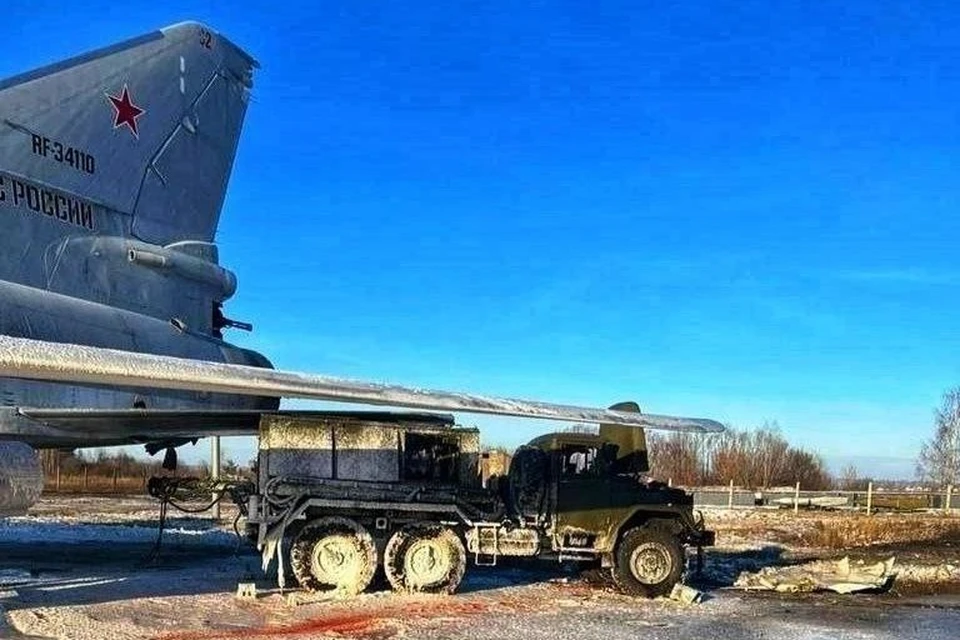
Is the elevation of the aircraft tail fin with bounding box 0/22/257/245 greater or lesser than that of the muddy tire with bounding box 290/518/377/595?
greater

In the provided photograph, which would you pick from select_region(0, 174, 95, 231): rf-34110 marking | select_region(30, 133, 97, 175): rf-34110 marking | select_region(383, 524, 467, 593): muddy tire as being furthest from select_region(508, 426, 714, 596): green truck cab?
select_region(30, 133, 97, 175): rf-34110 marking

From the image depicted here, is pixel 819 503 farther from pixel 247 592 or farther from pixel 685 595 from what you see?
pixel 247 592

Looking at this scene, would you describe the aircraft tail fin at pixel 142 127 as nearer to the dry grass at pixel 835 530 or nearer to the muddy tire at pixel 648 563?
the muddy tire at pixel 648 563

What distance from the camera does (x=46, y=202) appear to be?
11898 millimetres

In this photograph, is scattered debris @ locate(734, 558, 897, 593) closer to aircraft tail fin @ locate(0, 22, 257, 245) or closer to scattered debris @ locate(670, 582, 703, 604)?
scattered debris @ locate(670, 582, 703, 604)

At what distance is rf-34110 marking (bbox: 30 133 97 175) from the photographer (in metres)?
11.8

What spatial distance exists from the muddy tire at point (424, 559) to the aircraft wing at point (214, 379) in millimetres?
2762

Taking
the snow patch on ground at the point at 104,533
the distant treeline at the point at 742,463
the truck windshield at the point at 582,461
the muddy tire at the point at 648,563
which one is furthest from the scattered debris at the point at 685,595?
the distant treeline at the point at 742,463

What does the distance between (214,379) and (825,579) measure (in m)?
10.2

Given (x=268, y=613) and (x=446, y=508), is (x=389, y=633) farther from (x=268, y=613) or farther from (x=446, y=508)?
(x=446, y=508)

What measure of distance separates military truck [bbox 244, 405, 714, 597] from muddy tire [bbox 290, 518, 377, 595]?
1cm

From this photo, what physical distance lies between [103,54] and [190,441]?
5.05m

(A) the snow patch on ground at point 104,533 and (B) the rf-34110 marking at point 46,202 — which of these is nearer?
(B) the rf-34110 marking at point 46,202

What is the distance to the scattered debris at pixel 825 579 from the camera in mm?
13625
